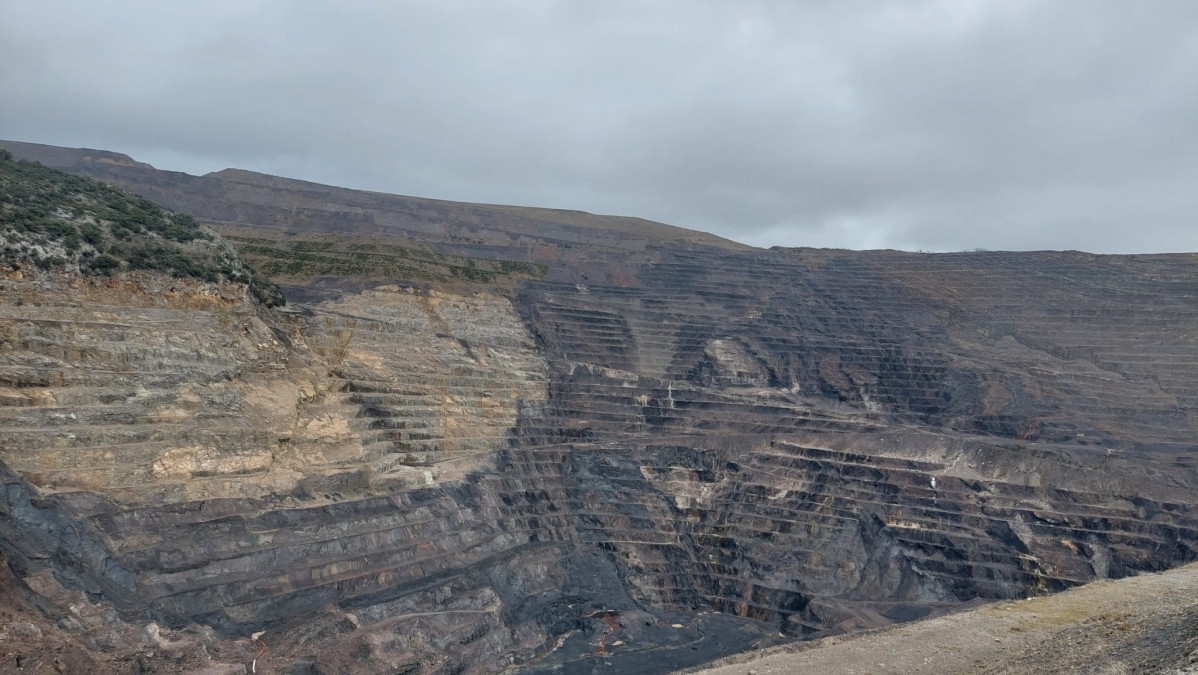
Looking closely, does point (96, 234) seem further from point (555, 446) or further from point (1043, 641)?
point (1043, 641)

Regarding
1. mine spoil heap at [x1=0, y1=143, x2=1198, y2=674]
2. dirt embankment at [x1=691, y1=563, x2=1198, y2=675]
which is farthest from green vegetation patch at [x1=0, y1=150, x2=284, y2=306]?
dirt embankment at [x1=691, y1=563, x2=1198, y2=675]

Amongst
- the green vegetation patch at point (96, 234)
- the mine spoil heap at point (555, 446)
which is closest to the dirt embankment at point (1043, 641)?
the mine spoil heap at point (555, 446)

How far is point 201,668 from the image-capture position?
1659 centimetres

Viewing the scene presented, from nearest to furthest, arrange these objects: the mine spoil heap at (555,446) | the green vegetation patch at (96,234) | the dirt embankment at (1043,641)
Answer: the dirt embankment at (1043,641), the mine spoil heap at (555,446), the green vegetation patch at (96,234)

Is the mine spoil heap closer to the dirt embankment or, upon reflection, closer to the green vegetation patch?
the green vegetation patch

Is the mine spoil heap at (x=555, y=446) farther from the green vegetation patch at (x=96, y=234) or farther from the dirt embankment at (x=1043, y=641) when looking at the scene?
the dirt embankment at (x=1043, y=641)

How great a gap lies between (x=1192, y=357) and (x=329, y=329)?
43757 millimetres

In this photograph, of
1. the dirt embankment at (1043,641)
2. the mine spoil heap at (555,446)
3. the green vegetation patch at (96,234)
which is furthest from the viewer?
the green vegetation patch at (96,234)

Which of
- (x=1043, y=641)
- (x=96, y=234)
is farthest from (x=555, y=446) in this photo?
(x=1043, y=641)

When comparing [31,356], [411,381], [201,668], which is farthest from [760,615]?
[31,356]

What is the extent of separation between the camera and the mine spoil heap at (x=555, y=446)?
63.8ft

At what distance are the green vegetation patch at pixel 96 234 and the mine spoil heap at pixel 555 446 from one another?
7.4 inches

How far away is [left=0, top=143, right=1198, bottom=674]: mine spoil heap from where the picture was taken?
63.8ft

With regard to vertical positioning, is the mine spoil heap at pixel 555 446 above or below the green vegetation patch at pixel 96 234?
below
